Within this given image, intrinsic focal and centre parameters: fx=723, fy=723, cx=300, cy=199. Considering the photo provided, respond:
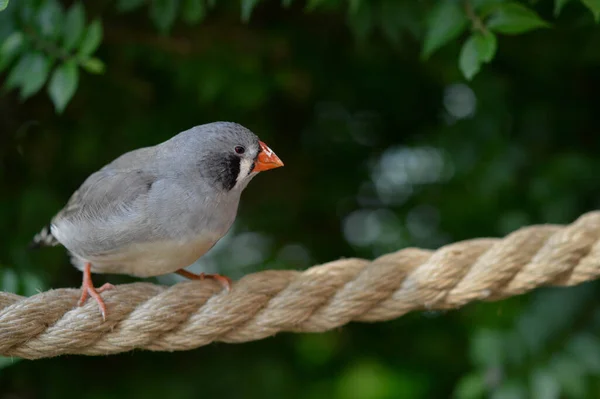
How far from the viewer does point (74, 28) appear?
2199 millimetres

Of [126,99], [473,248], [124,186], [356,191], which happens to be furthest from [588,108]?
[124,186]

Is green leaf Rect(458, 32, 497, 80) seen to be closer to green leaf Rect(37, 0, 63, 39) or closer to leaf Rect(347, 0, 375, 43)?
leaf Rect(347, 0, 375, 43)

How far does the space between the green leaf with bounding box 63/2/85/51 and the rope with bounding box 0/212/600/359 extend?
0.76 m

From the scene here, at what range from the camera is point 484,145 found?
3197mm

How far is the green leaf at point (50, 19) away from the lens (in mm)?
2213

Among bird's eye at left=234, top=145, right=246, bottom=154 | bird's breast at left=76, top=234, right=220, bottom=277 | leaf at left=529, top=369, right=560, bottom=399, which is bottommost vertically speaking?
leaf at left=529, top=369, right=560, bottom=399

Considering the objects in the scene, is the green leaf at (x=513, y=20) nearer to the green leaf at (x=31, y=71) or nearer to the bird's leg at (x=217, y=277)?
the bird's leg at (x=217, y=277)

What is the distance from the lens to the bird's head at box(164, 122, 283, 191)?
6.45 feet

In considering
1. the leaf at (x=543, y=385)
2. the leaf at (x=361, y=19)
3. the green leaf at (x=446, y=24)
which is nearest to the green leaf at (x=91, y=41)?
the leaf at (x=361, y=19)

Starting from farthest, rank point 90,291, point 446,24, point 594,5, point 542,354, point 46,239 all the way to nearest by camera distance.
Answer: point 542,354, point 46,239, point 446,24, point 594,5, point 90,291

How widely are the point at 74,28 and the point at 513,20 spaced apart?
1.30 meters

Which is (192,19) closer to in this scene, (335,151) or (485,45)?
(485,45)

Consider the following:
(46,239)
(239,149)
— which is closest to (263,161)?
(239,149)

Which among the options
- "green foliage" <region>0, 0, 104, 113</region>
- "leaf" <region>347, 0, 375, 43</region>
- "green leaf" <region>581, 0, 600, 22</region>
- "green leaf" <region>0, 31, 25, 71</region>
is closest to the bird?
"green foliage" <region>0, 0, 104, 113</region>
